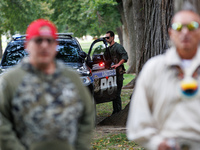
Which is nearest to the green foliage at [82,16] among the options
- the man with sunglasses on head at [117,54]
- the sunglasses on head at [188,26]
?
the man with sunglasses on head at [117,54]

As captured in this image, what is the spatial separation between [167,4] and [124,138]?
265 centimetres

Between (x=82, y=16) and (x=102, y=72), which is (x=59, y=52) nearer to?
(x=102, y=72)

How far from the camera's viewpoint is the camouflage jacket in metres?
2.94

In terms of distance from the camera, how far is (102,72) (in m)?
10.4

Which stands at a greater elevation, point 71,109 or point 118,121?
point 71,109

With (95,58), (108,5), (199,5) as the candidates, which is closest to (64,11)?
(108,5)

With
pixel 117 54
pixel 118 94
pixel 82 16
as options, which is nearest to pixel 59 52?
pixel 117 54

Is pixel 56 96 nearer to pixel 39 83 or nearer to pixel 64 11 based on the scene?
pixel 39 83

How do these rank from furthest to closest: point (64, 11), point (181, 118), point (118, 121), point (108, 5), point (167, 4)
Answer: point (64, 11)
point (108, 5)
point (118, 121)
point (167, 4)
point (181, 118)

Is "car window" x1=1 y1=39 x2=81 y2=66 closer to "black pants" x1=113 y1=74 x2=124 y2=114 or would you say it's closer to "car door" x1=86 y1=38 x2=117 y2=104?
"car door" x1=86 y1=38 x2=117 y2=104

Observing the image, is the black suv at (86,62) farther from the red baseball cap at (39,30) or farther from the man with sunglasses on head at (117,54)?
the red baseball cap at (39,30)

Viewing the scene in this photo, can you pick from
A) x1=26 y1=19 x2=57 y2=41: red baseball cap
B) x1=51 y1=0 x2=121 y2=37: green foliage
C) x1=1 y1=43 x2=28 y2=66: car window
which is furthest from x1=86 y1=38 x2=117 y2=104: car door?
x1=51 y1=0 x2=121 y2=37: green foliage

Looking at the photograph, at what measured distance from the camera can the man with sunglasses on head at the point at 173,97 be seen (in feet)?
9.70

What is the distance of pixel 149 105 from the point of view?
3.11 metres
